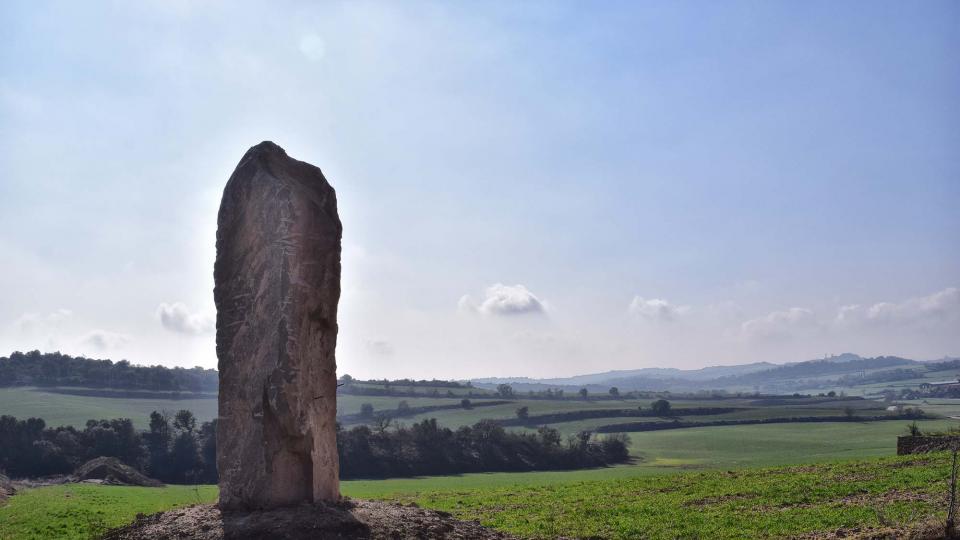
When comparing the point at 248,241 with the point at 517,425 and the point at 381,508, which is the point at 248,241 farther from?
the point at 517,425

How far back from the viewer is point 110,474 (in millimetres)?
46406

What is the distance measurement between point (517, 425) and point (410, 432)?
44570 mm

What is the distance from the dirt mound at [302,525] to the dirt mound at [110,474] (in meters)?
35.4

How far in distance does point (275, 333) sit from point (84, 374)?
435ft

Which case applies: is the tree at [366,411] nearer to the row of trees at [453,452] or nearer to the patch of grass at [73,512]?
the row of trees at [453,452]

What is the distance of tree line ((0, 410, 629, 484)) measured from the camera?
56281 mm

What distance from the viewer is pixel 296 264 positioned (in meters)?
14.6

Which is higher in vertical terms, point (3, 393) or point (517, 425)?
point (3, 393)

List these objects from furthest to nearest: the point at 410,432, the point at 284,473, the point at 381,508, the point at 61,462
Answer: the point at 410,432 < the point at 61,462 < the point at 381,508 < the point at 284,473

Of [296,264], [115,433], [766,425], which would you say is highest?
[296,264]

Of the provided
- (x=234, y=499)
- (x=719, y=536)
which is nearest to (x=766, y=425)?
(x=719, y=536)

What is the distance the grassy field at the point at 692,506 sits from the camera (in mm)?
16844

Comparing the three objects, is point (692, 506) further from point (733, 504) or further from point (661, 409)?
point (661, 409)

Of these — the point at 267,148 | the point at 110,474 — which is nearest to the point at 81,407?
the point at 110,474
